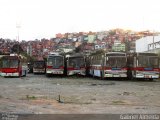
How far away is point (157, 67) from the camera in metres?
41.2

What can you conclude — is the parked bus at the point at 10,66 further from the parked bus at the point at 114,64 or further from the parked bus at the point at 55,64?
the parked bus at the point at 114,64

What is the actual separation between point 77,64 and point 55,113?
38.5 meters

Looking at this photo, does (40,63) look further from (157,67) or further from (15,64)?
(157,67)

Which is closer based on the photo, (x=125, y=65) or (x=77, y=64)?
(x=125, y=65)

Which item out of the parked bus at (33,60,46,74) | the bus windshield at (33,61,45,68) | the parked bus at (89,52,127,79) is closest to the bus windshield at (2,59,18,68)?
the parked bus at (89,52,127,79)

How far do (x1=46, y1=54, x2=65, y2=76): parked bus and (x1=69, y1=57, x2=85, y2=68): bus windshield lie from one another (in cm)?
132

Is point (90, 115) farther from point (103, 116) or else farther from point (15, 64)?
point (15, 64)

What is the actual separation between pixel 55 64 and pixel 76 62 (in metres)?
2.73

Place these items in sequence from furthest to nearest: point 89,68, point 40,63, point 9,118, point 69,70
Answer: point 40,63, point 89,68, point 69,70, point 9,118

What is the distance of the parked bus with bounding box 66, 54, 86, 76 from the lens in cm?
5231

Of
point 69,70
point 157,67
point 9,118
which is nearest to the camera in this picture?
point 9,118

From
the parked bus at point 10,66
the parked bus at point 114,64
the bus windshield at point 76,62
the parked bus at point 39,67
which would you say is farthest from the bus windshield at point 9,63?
the parked bus at point 39,67

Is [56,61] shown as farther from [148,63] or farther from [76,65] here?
[148,63]

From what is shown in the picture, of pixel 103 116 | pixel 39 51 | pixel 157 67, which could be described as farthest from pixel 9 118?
pixel 39 51
